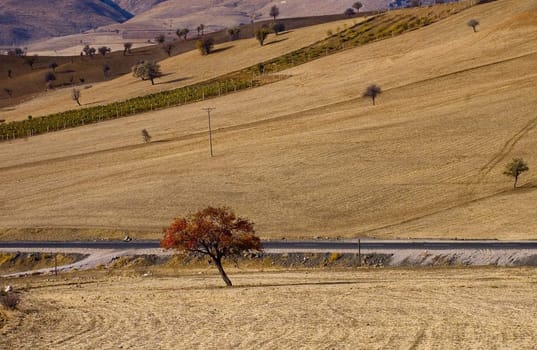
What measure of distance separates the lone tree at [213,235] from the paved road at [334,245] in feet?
43.3

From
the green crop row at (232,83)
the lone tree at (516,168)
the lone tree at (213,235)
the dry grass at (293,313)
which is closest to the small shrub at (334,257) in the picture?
the dry grass at (293,313)

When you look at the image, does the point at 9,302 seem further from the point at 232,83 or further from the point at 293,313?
the point at 232,83

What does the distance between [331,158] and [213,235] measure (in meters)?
43.4

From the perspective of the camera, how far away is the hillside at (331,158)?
2943 inches

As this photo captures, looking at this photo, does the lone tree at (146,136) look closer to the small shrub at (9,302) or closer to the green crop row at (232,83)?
the green crop row at (232,83)

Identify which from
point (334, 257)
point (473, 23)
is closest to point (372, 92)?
point (473, 23)

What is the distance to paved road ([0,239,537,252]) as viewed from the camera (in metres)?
59.3

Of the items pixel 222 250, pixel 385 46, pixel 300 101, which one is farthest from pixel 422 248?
pixel 385 46

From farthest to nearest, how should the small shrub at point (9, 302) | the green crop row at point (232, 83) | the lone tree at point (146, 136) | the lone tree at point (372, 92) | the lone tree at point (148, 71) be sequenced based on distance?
the lone tree at point (148, 71) < the green crop row at point (232, 83) < the lone tree at point (372, 92) < the lone tree at point (146, 136) < the small shrub at point (9, 302)

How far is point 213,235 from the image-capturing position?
48.4m

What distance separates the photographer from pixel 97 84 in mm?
199625

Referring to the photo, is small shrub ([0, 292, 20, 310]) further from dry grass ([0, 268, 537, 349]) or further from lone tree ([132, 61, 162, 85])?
lone tree ([132, 61, 162, 85])

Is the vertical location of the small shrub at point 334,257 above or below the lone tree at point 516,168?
below

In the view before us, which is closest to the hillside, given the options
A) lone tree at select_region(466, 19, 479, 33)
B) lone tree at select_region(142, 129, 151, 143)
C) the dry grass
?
lone tree at select_region(142, 129, 151, 143)
